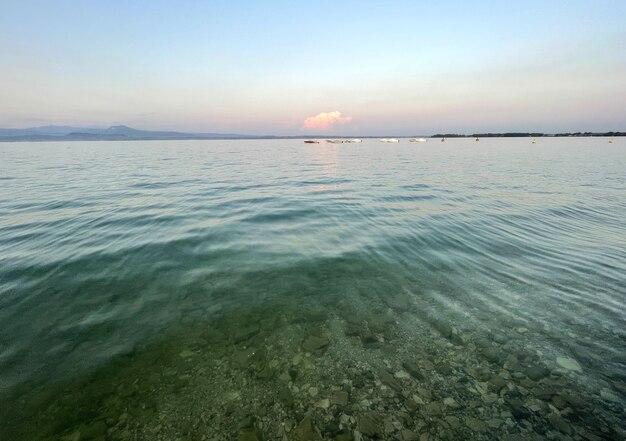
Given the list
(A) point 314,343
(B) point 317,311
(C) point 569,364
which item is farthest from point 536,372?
(B) point 317,311

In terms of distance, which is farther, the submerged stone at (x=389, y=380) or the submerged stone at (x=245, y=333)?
the submerged stone at (x=245, y=333)

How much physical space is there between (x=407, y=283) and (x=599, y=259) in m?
8.74

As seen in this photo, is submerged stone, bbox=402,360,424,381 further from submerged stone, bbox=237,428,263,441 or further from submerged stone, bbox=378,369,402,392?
submerged stone, bbox=237,428,263,441

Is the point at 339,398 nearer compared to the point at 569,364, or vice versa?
the point at 339,398

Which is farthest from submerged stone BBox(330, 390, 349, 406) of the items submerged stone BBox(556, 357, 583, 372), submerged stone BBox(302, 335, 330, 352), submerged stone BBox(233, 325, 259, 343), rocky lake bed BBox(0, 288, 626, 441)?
submerged stone BBox(556, 357, 583, 372)

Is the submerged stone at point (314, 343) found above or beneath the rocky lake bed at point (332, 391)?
beneath

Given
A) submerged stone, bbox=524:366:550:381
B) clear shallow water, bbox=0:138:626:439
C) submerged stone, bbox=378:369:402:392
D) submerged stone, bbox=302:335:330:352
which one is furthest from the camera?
submerged stone, bbox=302:335:330:352

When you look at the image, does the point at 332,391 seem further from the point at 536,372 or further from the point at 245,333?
the point at 536,372

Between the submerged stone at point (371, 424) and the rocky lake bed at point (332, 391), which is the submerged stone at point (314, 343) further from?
the submerged stone at point (371, 424)

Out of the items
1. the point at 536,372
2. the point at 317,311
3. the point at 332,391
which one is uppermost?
the point at 536,372

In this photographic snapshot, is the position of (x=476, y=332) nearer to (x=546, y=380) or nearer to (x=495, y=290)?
(x=546, y=380)

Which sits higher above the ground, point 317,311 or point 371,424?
point 371,424

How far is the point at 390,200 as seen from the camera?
23.6m

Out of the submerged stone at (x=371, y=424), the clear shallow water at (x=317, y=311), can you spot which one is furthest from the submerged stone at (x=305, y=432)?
the submerged stone at (x=371, y=424)
